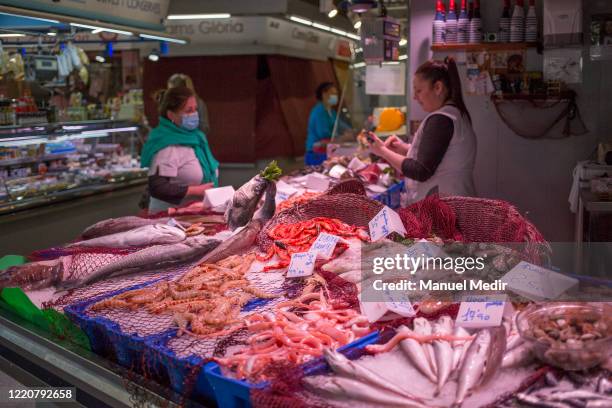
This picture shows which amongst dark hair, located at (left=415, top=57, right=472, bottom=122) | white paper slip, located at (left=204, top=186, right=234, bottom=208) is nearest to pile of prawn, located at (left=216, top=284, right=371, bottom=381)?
white paper slip, located at (left=204, top=186, right=234, bottom=208)

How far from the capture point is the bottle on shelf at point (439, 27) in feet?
20.4

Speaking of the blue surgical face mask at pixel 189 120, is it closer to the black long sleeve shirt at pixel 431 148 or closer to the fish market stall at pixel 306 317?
the fish market stall at pixel 306 317

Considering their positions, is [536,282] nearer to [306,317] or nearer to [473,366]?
[473,366]

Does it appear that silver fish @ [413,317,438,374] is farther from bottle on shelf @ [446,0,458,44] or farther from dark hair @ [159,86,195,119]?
bottle on shelf @ [446,0,458,44]

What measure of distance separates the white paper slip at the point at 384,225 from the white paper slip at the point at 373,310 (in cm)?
63

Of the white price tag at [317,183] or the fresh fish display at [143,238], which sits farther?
the white price tag at [317,183]

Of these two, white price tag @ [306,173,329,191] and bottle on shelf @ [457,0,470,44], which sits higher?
bottle on shelf @ [457,0,470,44]

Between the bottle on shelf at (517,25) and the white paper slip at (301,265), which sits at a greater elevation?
the bottle on shelf at (517,25)

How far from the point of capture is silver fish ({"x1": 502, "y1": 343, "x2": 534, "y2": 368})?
1921mm

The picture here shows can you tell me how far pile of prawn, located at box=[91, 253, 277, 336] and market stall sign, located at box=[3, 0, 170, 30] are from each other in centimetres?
319

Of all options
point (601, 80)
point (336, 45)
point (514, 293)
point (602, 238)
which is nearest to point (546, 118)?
point (601, 80)

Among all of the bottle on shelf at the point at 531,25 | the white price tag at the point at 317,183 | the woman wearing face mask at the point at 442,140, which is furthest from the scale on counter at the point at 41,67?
the bottle on shelf at the point at 531,25

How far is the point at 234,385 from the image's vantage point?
193 centimetres

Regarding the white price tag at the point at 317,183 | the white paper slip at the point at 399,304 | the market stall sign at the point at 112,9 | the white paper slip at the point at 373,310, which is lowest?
the white paper slip at the point at 373,310
